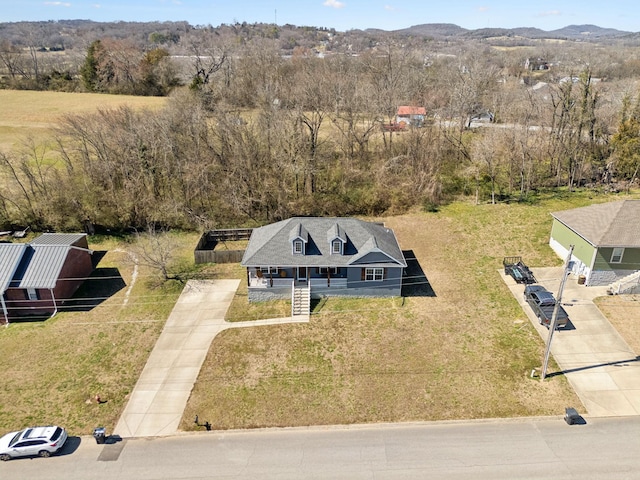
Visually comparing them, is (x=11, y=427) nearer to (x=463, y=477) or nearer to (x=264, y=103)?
(x=463, y=477)

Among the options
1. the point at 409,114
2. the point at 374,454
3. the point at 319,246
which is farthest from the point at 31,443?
the point at 409,114

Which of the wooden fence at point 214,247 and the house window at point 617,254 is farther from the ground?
the house window at point 617,254

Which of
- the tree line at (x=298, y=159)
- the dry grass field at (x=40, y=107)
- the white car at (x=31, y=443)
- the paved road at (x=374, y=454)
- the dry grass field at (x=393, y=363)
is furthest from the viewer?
the dry grass field at (x=40, y=107)

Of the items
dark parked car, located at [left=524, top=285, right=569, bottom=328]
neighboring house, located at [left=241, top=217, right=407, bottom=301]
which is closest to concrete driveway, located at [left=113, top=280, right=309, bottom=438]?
neighboring house, located at [left=241, top=217, right=407, bottom=301]

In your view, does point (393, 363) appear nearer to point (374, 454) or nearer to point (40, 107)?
point (374, 454)

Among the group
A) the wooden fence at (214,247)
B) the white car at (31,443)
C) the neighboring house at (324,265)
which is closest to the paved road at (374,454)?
the white car at (31,443)

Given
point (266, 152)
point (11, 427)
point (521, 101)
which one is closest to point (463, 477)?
point (11, 427)

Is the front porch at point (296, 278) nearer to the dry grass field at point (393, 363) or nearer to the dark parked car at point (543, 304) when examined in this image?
the dry grass field at point (393, 363)
